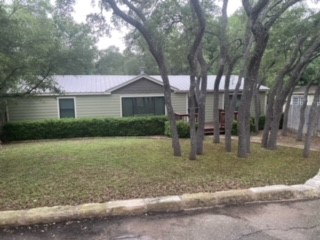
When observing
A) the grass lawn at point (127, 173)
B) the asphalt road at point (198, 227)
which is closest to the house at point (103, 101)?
the grass lawn at point (127, 173)

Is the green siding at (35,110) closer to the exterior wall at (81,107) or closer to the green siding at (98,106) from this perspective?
the exterior wall at (81,107)

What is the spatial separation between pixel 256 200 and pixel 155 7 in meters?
5.10

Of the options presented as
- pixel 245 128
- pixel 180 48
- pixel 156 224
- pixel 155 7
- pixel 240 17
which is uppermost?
pixel 240 17

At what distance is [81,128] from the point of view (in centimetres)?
1339

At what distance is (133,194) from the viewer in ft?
14.9

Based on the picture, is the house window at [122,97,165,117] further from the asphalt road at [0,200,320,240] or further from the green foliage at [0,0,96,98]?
the asphalt road at [0,200,320,240]

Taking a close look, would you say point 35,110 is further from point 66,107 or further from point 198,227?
point 198,227

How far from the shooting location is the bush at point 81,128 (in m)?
12.9

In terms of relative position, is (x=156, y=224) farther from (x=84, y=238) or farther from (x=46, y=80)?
(x=46, y=80)

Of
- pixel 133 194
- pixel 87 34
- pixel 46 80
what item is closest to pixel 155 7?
pixel 87 34

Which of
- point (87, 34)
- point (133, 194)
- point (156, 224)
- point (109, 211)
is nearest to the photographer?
point (156, 224)

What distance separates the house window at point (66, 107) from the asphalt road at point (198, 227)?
1219 centimetres

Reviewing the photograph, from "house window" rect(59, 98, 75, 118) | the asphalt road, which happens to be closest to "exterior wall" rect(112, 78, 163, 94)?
"house window" rect(59, 98, 75, 118)

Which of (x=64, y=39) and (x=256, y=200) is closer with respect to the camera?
(x=256, y=200)
